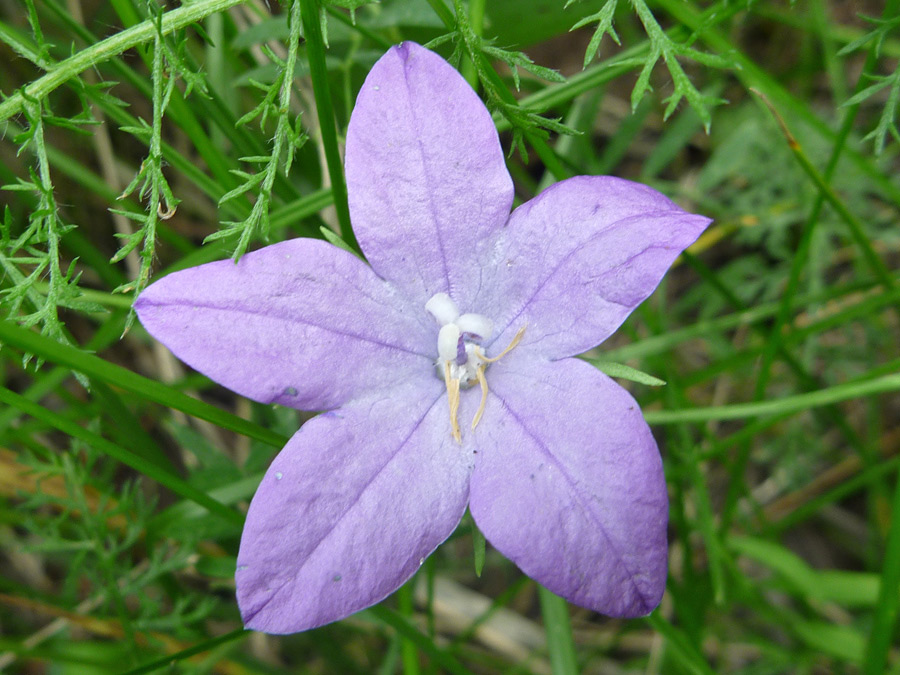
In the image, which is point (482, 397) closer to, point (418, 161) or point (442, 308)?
point (442, 308)

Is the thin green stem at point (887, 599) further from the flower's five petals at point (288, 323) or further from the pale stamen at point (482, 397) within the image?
the flower's five petals at point (288, 323)

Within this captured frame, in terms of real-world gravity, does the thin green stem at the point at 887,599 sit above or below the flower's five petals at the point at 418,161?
below

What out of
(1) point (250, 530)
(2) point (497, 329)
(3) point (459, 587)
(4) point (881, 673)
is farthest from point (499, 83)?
(3) point (459, 587)

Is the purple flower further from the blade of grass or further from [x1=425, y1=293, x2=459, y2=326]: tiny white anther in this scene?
the blade of grass

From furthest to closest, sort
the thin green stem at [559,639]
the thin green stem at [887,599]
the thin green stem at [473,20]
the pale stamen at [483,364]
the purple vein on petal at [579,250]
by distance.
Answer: the thin green stem at [559,639], the thin green stem at [473,20], the thin green stem at [887,599], the pale stamen at [483,364], the purple vein on petal at [579,250]

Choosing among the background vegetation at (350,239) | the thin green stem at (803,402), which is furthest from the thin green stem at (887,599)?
the thin green stem at (803,402)

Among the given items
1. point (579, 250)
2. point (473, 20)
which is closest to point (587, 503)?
point (579, 250)

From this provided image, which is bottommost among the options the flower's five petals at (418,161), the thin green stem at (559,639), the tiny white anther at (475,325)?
the thin green stem at (559,639)

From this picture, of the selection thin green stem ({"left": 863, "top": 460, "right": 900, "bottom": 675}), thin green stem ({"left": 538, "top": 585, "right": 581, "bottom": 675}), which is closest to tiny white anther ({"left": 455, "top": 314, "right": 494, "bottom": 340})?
thin green stem ({"left": 538, "top": 585, "right": 581, "bottom": 675})

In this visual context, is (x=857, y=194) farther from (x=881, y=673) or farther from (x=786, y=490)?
(x=881, y=673)
